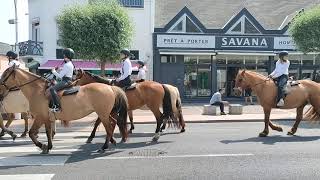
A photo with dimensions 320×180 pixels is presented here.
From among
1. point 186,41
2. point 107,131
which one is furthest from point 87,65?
point 107,131

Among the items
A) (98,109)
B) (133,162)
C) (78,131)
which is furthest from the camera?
(78,131)

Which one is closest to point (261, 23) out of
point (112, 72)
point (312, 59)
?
point (312, 59)

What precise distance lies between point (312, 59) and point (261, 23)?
496 cm

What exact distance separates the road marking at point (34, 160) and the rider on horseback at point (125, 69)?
3.43 m

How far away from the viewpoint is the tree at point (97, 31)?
91.8 ft

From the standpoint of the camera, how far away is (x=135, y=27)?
120 feet

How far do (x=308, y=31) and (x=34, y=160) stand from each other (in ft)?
78.8

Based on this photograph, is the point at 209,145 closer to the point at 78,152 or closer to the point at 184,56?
the point at 78,152

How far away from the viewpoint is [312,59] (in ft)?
126

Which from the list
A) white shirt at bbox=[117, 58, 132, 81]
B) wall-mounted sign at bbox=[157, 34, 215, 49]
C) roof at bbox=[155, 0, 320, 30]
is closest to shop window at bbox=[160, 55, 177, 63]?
wall-mounted sign at bbox=[157, 34, 215, 49]

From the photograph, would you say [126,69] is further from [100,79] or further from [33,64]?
[33,64]

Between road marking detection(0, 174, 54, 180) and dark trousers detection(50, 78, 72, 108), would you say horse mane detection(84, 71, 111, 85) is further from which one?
road marking detection(0, 174, 54, 180)

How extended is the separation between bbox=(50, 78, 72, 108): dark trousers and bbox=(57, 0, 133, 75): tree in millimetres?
16567

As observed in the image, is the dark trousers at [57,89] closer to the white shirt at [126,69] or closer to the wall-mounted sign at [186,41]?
the white shirt at [126,69]
